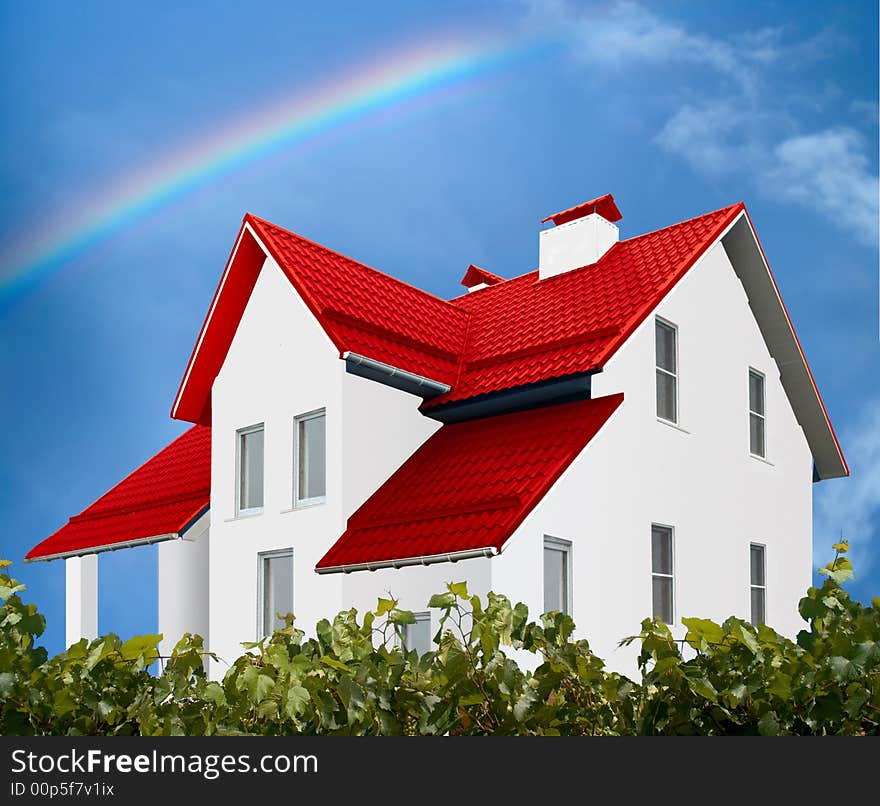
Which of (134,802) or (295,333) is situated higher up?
(295,333)

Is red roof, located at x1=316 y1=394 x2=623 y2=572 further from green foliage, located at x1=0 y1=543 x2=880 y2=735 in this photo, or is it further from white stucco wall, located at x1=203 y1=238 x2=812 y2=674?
green foliage, located at x1=0 y1=543 x2=880 y2=735

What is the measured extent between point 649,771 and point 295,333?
12.5 meters

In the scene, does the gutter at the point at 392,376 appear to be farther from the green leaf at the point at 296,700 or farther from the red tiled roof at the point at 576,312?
the green leaf at the point at 296,700

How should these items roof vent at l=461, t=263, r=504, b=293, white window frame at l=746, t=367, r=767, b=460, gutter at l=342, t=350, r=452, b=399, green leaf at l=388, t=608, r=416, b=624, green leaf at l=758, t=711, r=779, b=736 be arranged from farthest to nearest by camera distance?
1. roof vent at l=461, t=263, r=504, b=293
2. white window frame at l=746, t=367, r=767, b=460
3. gutter at l=342, t=350, r=452, b=399
4. green leaf at l=388, t=608, r=416, b=624
5. green leaf at l=758, t=711, r=779, b=736

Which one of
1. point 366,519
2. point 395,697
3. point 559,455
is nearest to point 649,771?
point 395,697

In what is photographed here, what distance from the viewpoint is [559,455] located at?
14.2 m

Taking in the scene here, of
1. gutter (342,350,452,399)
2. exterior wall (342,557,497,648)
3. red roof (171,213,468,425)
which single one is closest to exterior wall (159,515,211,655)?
red roof (171,213,468,425)

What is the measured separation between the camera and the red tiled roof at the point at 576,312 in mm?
15570

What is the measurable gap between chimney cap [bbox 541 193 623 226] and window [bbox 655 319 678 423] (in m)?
3.86

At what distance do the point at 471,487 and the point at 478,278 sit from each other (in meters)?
9.40

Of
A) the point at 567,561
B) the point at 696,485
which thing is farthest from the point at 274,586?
the point at 696,485

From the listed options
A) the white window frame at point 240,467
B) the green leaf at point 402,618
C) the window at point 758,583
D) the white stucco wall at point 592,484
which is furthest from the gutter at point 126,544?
the green leaf at point 402,618

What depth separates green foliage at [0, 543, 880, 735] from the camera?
5461mm

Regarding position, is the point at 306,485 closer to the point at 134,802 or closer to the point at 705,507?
the point at 705,507
